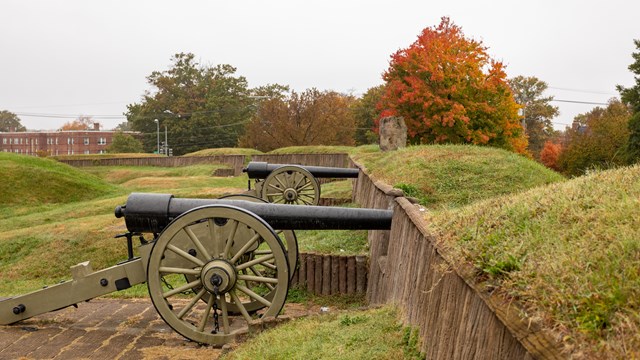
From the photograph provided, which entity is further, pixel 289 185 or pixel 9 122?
pixel 9 122

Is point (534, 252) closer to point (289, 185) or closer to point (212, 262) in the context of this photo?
point (212, 262)

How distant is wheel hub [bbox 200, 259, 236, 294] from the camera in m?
6.05

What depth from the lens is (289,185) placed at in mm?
15195

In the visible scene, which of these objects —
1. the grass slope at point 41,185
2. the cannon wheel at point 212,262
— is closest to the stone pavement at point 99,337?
the cannon wheel at point 212,262

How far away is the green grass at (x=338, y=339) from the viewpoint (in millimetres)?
4035

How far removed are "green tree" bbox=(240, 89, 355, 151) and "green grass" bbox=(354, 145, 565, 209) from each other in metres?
32.0

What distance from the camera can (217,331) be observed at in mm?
6129

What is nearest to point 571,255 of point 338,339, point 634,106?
point 338,339

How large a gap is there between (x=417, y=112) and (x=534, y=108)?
4128 centimetres

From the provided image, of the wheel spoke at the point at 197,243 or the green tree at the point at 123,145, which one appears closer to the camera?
the wheel spoke at the point at 197,243

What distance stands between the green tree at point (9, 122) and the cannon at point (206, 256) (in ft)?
458

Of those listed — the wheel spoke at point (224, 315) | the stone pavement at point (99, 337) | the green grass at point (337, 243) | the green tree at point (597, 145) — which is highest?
the green tree at point (597, 145)

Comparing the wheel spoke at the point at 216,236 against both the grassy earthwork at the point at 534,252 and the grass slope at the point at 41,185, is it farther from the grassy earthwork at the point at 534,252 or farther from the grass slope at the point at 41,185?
the grass slope at the point at 41,185

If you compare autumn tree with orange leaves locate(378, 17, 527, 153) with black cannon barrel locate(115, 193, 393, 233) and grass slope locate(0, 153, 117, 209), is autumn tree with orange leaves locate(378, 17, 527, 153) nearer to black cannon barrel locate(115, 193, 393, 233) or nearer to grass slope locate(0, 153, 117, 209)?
grass slope locate(0, 153, 117, 209)
